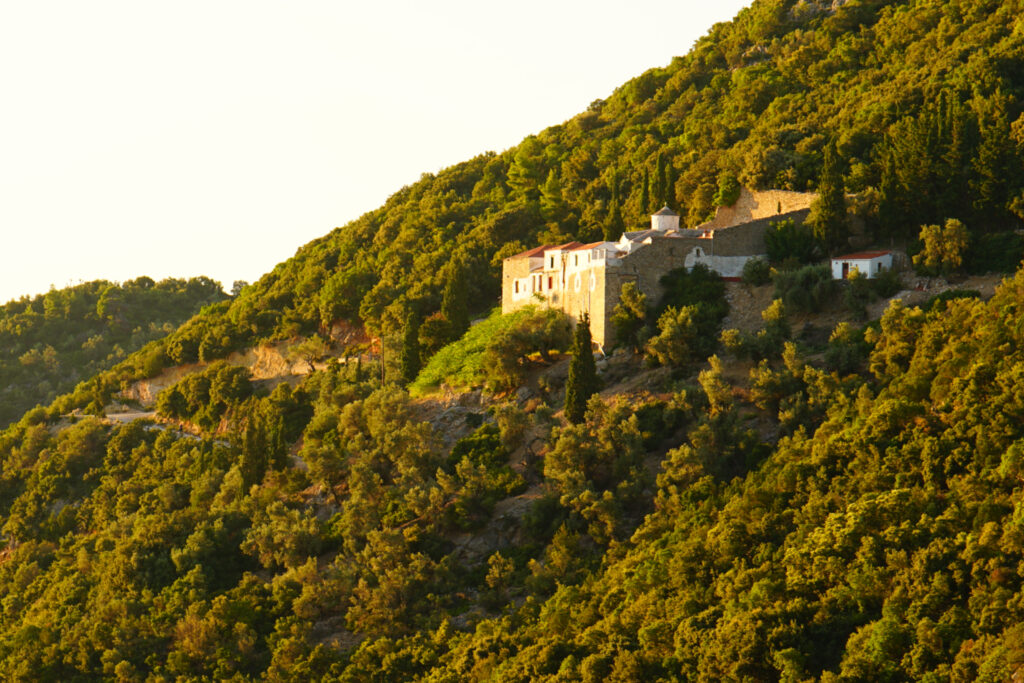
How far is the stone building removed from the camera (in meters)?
51.2

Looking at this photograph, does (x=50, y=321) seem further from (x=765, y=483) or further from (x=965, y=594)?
(x=965, y=594)

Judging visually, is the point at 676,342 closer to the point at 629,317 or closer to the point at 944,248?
the point at 629,317

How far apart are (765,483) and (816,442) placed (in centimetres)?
232

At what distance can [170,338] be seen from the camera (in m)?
72.9

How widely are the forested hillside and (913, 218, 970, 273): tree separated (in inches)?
2267

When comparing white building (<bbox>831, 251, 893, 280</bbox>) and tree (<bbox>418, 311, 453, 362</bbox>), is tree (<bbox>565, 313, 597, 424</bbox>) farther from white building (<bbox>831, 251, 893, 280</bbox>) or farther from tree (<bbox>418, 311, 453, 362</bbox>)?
tree (<bbox>418, 311, 453, 362</bbox>)

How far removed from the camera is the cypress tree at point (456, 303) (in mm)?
57737

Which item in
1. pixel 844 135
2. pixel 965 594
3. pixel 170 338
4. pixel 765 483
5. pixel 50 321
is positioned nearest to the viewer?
pixel 965 594

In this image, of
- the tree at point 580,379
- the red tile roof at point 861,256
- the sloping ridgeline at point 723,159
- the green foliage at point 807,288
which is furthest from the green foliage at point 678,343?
the sloping ridgeline at point 723,159

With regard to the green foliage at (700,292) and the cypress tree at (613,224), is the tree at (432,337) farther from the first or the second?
the green foliage at (700,292)

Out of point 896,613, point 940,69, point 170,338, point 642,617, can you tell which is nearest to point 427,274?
point 170,338

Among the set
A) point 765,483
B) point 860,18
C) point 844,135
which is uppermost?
point 860,18

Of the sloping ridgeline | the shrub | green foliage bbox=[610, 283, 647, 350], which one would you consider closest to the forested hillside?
the sloping ridgeline

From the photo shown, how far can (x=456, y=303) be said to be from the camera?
5812 cm
